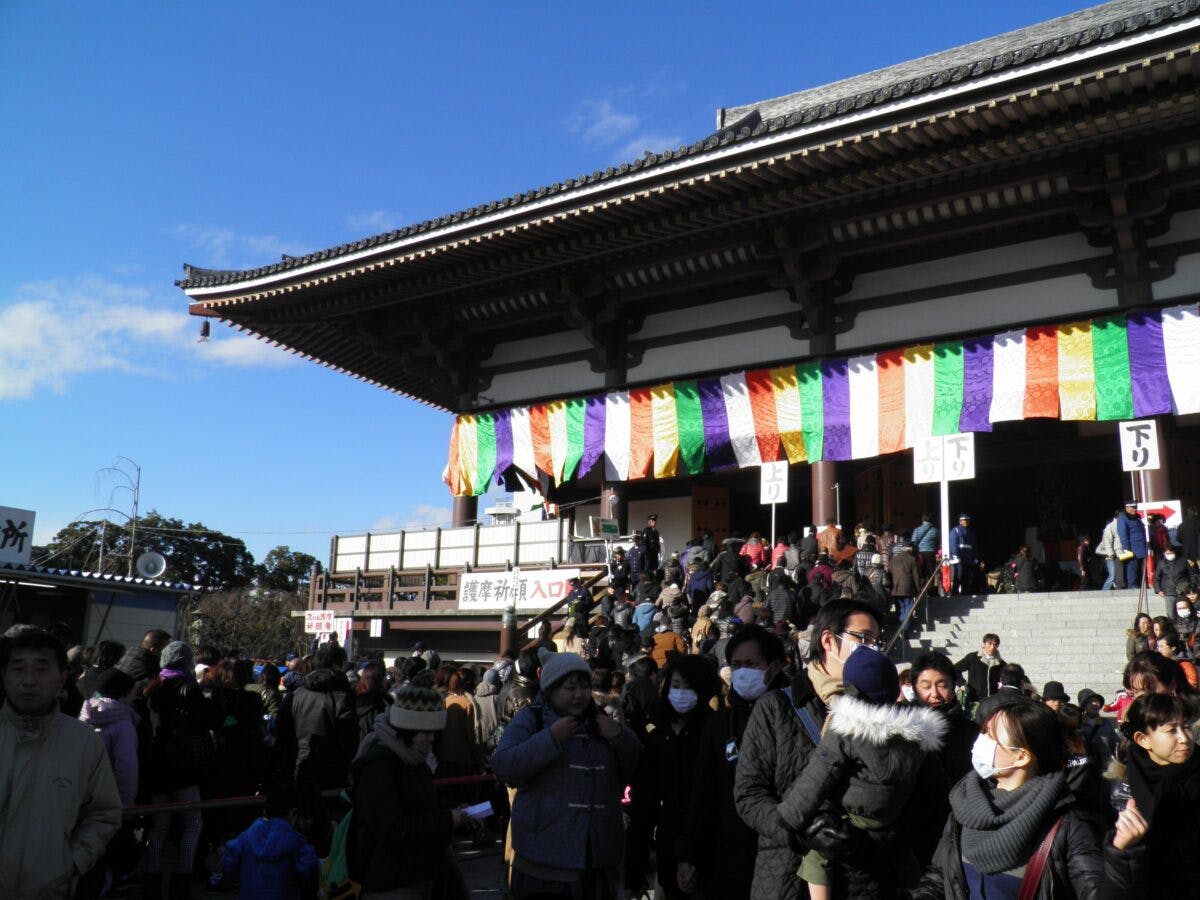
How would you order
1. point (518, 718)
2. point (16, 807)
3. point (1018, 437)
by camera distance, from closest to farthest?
1. point (16, 807)
2. point (518, 718)
3. point (1018, 437)

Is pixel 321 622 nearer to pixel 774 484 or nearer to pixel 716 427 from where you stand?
pixel 716 427

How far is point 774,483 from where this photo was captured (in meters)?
14.6

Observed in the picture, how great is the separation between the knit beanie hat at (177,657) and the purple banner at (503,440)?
38.0 ft

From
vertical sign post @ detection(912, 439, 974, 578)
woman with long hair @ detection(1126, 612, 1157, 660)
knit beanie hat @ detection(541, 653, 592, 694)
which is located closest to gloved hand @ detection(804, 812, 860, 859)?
knit beanie hat @ detection(541, 653, 592, 694)

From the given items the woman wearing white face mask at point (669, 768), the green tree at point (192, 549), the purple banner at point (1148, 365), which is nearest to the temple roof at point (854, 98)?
the purple banner at point (1148, 365)

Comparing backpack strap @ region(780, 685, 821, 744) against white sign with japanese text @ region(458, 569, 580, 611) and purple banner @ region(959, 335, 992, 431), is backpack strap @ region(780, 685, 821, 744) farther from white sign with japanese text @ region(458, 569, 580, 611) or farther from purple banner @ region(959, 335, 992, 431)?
white sign with japanese text @ region(458, 569, 580, 611)

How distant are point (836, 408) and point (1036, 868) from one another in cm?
1236

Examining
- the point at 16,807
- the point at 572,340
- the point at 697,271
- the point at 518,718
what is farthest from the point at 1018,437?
the point at 16,807

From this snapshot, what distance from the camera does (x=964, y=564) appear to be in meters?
13.1

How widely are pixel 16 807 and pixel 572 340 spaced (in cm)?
1479

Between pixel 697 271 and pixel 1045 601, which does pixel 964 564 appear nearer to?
pixel 1045 601

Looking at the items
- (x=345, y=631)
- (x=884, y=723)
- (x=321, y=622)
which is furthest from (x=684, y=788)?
(x=345, y=631)

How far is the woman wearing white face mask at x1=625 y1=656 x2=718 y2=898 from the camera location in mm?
4297

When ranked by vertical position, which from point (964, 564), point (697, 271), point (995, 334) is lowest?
point (964, 564)
